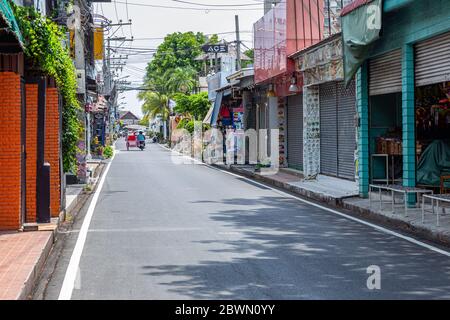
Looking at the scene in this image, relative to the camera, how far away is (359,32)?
16969 mm

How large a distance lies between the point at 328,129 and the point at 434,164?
23.9 feet

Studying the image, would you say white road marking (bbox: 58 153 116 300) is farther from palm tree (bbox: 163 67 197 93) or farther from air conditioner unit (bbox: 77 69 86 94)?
palm tree (bbox: 163 67 197 93)

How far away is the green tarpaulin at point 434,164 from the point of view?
17.3 meters

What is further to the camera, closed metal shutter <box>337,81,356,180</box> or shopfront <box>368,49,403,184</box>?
closed metal shutter <box>337,81,356,180</box>

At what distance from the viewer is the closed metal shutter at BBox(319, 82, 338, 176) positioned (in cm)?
2380

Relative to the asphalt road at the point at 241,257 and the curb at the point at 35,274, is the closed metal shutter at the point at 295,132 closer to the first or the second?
the asphalt road at the point at 241,257

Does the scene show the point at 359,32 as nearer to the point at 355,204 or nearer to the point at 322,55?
the point at 355,204

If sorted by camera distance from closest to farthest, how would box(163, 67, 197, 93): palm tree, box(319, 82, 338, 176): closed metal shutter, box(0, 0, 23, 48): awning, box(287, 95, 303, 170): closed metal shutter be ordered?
1. box(0, 0, 23, 48): awning
2. box(319, 82, 338, 176): closed metal shutter
3. box(287, 95, 303, 170): closed metal shutter
4. box(163, 67, 197, 93): palm tree

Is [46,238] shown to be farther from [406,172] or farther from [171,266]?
[406,172]

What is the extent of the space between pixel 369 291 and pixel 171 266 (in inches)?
108

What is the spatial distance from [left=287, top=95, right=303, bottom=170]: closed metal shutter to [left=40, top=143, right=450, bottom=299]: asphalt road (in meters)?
11.4

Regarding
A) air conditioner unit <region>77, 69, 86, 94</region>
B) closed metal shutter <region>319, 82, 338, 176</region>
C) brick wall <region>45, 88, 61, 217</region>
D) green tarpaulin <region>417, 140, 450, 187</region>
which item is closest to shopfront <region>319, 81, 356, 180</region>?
closed metal shutter <region>319, 82, 338, 176</region>

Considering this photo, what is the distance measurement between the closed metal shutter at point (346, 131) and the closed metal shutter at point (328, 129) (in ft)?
1.50

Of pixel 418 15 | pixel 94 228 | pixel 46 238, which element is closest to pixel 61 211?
pixel 94 228
